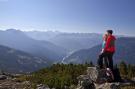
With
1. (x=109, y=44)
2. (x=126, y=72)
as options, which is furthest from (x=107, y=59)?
(x=126, y=72)

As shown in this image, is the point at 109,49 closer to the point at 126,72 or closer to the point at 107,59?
the point at 107,59

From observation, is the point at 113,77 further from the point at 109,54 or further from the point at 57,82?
the point at 57,82

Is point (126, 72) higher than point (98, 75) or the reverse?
the reverse

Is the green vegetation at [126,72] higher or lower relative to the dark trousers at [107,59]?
lower

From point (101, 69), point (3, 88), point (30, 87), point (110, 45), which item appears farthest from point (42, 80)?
point (110, 45)

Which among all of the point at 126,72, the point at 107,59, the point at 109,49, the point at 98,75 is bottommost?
the point at 126,72

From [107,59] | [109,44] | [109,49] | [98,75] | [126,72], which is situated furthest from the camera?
[126,72]

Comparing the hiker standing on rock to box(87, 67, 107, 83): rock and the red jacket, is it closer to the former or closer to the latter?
the red jacket

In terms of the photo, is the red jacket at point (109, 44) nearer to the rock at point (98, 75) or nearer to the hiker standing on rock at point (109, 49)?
the hiker standing on rock at point (109, 49)

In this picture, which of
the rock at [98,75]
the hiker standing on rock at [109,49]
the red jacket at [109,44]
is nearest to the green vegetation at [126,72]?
the rock at [98,75]

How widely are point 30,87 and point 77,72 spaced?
832 cm

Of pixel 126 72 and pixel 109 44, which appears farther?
pixel 126 72

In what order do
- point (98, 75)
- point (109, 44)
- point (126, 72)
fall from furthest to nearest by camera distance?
point (126, 72), point (98, 75), point (109, 44)

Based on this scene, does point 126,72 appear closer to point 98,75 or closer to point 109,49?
point 98,75
